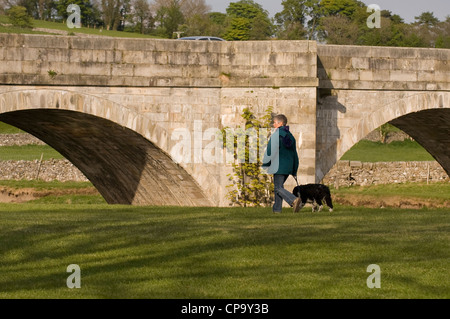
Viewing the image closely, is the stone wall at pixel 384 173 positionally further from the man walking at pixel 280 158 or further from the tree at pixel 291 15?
the tree at pixel 291 15

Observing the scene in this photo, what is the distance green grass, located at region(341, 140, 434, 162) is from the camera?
1736 inches

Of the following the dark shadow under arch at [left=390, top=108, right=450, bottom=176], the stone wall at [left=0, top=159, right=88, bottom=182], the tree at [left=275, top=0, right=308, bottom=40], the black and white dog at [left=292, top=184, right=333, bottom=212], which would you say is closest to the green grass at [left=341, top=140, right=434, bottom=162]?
the stone wall at [left=0, top=159, right=88, bottom=182]

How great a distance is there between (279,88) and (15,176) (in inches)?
973

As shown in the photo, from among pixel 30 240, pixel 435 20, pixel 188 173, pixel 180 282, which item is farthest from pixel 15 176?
pixel 435 20

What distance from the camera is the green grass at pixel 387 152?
44.1m

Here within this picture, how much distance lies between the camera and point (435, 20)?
103 meters

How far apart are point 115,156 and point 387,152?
1109 inches

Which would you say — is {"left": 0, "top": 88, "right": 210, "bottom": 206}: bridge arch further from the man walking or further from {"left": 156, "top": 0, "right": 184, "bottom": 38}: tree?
{"left": 156, "top": 0, "right": 184, "bottom": 38}: tree

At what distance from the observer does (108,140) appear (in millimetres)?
20672

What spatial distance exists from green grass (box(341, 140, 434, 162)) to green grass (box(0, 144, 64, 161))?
48.9ft

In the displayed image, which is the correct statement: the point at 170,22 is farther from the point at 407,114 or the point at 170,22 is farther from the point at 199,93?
the point at 199,93

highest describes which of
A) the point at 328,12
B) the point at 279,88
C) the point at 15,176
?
the point at 328,12

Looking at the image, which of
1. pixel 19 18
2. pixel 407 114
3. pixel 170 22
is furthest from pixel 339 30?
pixel 407 114
